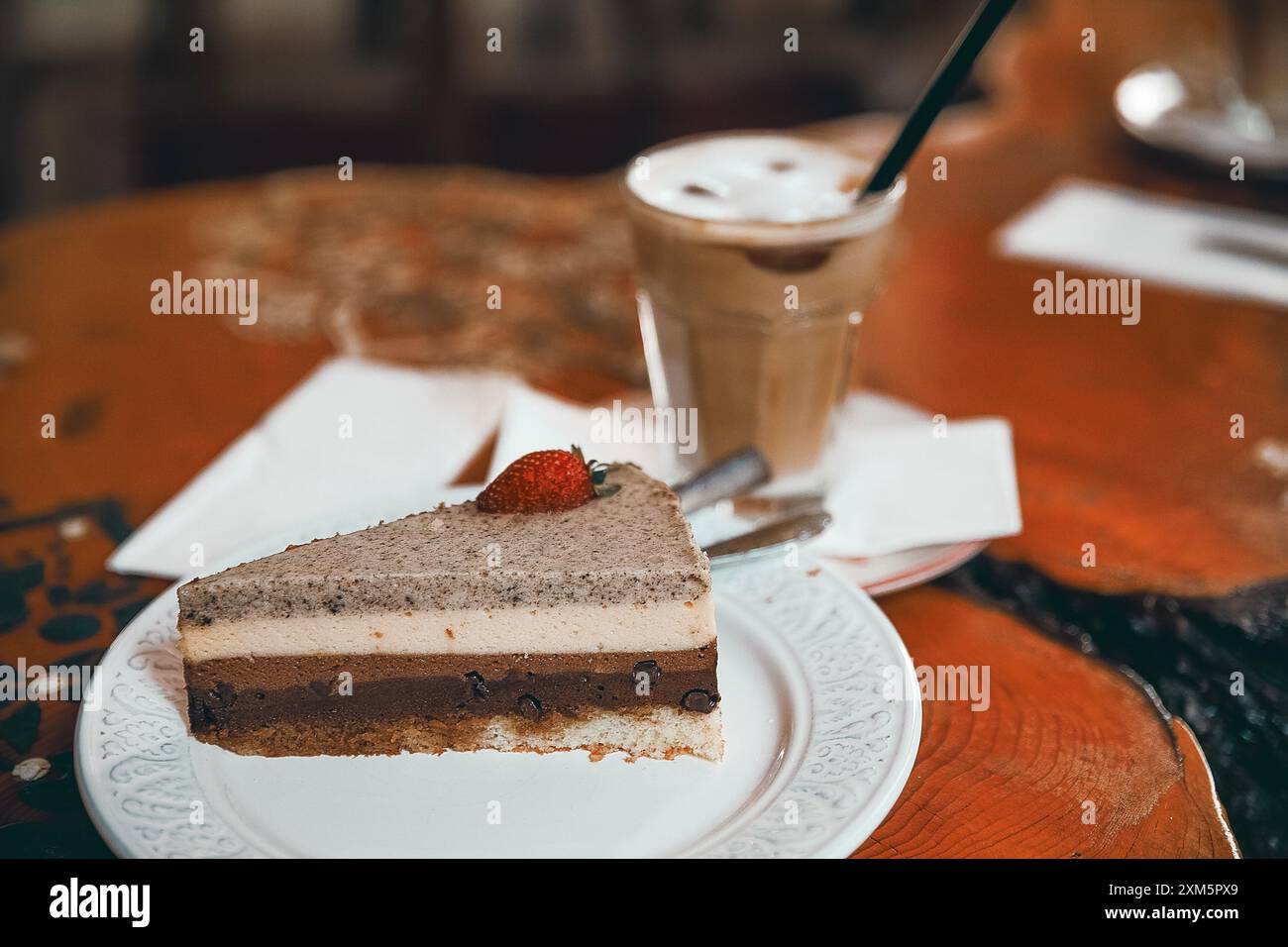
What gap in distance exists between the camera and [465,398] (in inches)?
60.7

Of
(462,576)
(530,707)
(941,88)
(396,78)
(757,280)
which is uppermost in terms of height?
(941,88)

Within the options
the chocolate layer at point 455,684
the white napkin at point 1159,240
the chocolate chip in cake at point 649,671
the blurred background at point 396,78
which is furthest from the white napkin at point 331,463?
the blurred background at point 396,78

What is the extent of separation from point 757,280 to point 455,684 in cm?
56

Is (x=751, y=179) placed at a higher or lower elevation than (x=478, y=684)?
higher

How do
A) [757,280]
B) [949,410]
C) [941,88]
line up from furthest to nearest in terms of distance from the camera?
[949,410] → [757,280] → [941,88]

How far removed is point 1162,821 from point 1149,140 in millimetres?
1690

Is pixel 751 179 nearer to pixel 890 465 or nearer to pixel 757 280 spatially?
pixel 757 280

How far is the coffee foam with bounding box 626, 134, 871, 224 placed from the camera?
54.0 inches

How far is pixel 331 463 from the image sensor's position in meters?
1.41

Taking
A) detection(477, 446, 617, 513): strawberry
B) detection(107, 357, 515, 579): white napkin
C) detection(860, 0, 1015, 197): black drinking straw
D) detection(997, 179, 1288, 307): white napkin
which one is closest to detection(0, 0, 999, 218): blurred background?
detection(997, 179, 1288, 307): white napkin

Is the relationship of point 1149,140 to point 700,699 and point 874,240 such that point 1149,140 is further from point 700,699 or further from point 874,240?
point 700,699

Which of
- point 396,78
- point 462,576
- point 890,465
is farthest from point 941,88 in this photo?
point 396,78

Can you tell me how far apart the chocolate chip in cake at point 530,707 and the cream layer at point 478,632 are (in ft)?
0.13
